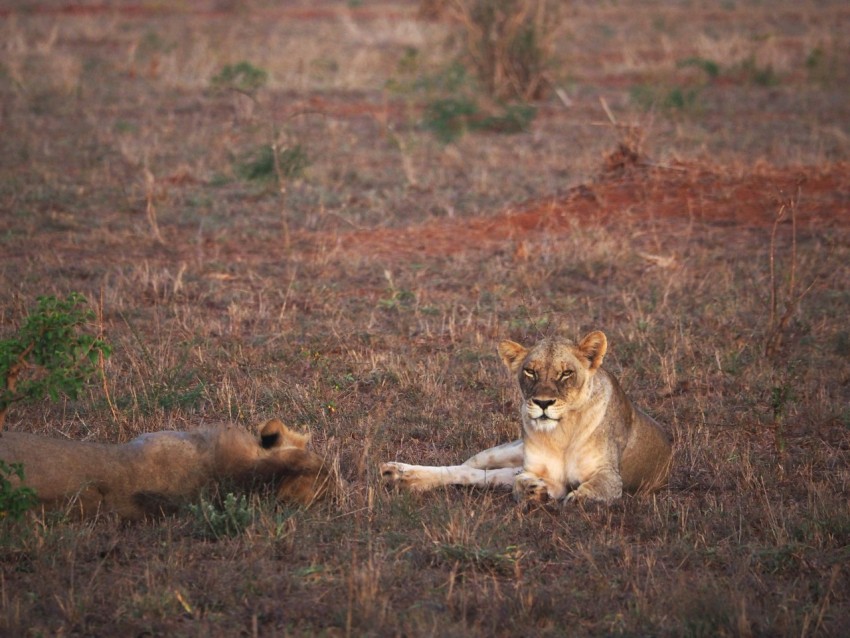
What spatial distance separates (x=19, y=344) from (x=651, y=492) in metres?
3.01

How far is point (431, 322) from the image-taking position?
8734 mm

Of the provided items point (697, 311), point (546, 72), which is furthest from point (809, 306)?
point (546, 72)

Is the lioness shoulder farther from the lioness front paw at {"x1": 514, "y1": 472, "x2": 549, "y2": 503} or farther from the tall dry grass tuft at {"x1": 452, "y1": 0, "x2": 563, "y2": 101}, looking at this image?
the tall dry grass tuft at {"x1": 452, "y1": 0, "x2": 563, "y2": 101}

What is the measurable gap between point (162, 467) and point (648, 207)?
8288mm

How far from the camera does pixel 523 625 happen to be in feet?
13.4

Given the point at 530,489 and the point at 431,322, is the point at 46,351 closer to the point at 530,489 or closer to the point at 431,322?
the point at 530,489

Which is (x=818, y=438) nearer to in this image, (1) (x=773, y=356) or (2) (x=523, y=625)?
(1) (x=773, y=356)

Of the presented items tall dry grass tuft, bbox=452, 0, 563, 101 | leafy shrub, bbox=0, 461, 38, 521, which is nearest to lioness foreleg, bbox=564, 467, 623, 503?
leafy shrub, bbox=0, 461, 38, 521

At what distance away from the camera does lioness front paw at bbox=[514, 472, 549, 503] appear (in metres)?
5.35

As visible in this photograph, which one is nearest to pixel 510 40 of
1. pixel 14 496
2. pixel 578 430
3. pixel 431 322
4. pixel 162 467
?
pixel 431 322

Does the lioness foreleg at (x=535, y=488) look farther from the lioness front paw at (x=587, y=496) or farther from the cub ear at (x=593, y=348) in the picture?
the cub ear at (x=593, y=348)

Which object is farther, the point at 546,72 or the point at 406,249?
the point at 546,72

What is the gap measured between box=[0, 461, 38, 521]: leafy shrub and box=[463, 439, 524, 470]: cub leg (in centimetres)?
224

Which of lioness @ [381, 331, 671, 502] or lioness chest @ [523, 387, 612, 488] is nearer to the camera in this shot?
lioness @ [381, 331, 671, 502]
